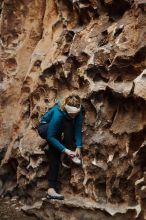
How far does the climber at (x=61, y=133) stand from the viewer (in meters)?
6.02

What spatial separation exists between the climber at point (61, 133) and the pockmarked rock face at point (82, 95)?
0.11m

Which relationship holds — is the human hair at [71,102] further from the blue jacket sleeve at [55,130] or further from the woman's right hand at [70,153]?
the woman's right hand at [70,153]

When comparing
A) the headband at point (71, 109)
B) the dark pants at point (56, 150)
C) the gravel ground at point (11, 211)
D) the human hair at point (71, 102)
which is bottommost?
the gravel ground at point (11, 211)

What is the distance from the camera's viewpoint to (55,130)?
6059mm

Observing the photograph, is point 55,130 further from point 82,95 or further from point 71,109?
point 82,95

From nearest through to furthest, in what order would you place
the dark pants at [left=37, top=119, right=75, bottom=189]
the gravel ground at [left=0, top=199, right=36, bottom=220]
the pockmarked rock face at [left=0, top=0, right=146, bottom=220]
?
the pockmarked rock face at [left=0, top=0, right=146, bottom=220], the dark pants at [left=37, top=119, right=75, bottom=189], the gravel ground at [left=0, top=199, right=36, bottom=220]

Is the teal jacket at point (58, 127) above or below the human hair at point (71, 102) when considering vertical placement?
below

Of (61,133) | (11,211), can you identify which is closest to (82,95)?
(61,133)

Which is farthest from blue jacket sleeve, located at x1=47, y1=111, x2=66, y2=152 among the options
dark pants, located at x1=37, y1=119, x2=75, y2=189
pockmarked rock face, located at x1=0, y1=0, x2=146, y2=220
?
pockmarked rock face, located at x1=0, y1=0, x2=146, y2=220

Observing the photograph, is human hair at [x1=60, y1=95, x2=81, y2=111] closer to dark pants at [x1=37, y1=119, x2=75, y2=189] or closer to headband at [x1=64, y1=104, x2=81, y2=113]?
headband at [x1=64, y1=104, x2=81, y2=113]

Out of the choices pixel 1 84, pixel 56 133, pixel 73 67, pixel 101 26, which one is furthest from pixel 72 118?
pixel 1 84

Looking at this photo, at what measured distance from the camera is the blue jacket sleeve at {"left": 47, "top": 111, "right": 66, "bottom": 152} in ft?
19.8

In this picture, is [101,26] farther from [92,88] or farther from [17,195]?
[17,195]

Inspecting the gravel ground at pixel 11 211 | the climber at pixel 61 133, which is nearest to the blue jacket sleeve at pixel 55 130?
the climber at pixel 61 133
